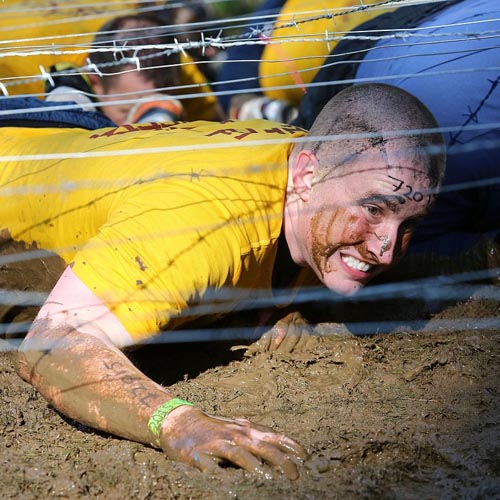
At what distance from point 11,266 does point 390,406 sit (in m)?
1.28

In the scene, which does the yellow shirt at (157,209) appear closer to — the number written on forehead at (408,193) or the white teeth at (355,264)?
the white teeth at (355,264)

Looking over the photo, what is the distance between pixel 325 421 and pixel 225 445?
0.43 metres

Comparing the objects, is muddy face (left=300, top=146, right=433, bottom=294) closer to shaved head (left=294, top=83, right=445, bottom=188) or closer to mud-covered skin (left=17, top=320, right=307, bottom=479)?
shaved head (left=294, top=83, right=445, bottom=188)

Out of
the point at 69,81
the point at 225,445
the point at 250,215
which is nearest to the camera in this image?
the point at 225,445

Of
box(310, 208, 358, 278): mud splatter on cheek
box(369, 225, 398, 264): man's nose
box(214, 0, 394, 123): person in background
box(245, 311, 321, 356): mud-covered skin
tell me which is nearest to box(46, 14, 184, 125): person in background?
box(214, 0, 394, 123): person in background

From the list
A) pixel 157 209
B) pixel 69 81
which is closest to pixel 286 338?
pixel 157 209

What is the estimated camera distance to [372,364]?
272 centimetres

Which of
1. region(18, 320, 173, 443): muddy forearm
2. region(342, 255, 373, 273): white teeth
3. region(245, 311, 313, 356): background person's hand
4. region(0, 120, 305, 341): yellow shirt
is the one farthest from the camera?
region(245, 311, 313, 356): background person's hand

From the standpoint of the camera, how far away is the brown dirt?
1912mm

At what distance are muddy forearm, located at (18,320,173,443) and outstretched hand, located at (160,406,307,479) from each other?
0.26ft

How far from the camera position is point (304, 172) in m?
2.57

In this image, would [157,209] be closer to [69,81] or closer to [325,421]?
[325,421]

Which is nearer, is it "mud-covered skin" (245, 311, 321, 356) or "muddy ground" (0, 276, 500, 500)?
"muddy ground" (0, 276, 500, 500)

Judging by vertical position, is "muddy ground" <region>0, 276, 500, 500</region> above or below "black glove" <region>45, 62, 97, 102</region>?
below
